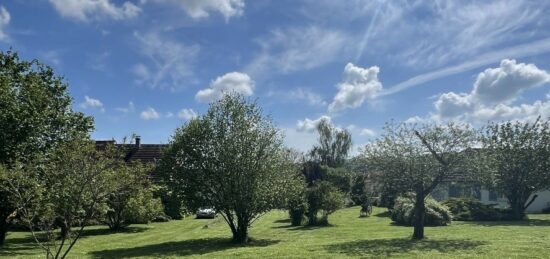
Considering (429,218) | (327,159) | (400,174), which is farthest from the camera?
(327,159)

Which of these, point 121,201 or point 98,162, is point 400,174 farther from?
point 121,201

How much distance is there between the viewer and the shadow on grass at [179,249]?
2094cm

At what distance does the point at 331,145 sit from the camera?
82625 mm

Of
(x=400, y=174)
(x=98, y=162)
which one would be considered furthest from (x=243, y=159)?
(x=98, y=162)

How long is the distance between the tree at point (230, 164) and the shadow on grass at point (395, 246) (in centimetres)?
545

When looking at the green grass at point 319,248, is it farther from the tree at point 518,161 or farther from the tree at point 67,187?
the tree at point 518,161

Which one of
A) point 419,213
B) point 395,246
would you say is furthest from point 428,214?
point 395,246

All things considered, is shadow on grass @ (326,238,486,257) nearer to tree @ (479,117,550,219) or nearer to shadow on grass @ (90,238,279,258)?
shadow on grass @ (90,238,279,258)

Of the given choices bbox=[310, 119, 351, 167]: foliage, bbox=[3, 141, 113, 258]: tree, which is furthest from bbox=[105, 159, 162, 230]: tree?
bbox=[310, 119, 351, 167]: foliage

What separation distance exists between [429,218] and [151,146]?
3511cm

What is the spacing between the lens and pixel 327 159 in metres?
81.1

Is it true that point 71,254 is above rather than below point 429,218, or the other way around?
below

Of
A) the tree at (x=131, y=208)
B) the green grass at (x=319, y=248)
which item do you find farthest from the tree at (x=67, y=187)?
the tree at (x=131, y=208)

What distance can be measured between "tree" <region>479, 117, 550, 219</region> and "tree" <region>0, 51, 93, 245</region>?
3035cm
